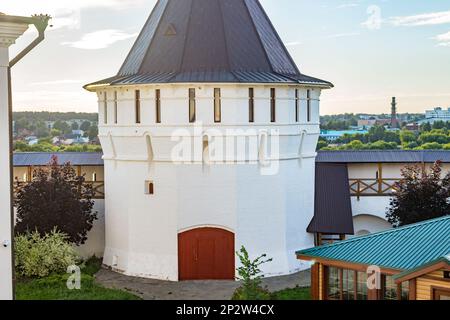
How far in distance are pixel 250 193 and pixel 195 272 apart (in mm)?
2528

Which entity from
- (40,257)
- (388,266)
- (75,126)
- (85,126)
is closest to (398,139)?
(85,126)

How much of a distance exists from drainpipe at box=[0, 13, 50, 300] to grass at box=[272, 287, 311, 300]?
26.5ft

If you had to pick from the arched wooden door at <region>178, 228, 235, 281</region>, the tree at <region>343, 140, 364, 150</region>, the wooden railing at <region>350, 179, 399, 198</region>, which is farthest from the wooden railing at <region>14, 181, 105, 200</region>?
the tree at <region>343, 140, 364, 150</region>

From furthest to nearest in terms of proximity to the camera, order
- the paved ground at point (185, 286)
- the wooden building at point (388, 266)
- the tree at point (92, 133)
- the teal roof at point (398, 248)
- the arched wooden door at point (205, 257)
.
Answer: the tree at point (92, 133), the arched wooden door at point (205, 257), the paved ground at point (185, 286), the teal roof at point (398, 248), the wooden building at point (388, 266)

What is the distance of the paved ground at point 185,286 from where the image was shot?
1705cm

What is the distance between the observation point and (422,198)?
2077 cm

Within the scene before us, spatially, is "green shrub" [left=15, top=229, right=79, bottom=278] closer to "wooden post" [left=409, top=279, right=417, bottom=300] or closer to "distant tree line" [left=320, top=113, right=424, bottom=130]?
"wooden post" [left=409, top=279, right=417, bottom=300]

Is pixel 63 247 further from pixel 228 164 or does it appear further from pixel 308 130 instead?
pixel 308 130

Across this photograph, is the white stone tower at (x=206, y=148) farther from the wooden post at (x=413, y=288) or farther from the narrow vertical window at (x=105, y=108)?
the wooden post at (x=413, y=288)

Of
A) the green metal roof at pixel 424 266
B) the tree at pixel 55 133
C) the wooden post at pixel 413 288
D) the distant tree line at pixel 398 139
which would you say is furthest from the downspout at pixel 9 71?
the distant tree line at pixel 398 139

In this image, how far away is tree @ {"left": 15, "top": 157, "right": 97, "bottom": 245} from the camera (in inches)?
781

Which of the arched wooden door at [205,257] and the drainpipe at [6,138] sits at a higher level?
the drainpipe at [6,138]

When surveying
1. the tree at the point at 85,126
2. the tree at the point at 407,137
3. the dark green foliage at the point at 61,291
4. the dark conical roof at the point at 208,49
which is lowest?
the dark green foliage at the point at 61,291

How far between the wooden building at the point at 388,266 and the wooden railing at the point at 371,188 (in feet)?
29.1
